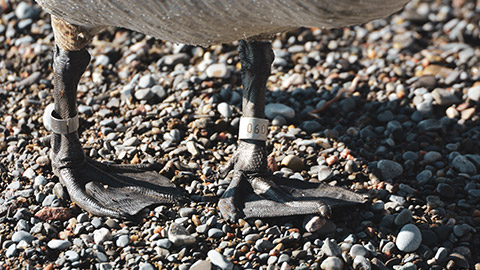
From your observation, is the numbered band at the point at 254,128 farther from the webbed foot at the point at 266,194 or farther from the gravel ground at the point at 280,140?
the gravel ground at the point at 280,140

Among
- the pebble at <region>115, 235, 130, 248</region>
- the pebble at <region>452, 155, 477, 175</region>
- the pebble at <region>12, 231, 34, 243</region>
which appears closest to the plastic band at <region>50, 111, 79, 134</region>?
the pebble at <region>12, 231, 34, 243</region>

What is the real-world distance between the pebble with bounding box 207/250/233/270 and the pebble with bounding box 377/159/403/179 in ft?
4.14

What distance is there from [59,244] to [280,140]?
161 centimetres

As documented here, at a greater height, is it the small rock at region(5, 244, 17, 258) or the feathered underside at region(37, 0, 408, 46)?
the feathered underside at region(37, 0, 408, 46)

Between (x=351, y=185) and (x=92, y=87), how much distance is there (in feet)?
7.04

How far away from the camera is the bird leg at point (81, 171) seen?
11.2ft

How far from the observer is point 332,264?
10.00 ft

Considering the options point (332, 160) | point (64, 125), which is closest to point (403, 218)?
point (332, 160)

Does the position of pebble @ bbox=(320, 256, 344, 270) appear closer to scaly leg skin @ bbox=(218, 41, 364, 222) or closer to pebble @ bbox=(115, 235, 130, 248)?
scaly leg skin @ bbox=(218, 41, 364, 222)

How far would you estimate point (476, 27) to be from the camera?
577 centimetres

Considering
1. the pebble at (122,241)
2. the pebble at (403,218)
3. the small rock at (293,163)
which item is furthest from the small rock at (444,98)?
the pebble at (122,241)

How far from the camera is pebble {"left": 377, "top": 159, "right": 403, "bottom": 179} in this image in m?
3.88

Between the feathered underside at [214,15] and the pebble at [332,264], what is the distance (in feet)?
3.60

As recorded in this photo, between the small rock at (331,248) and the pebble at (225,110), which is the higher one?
the pebble at (225,110)
